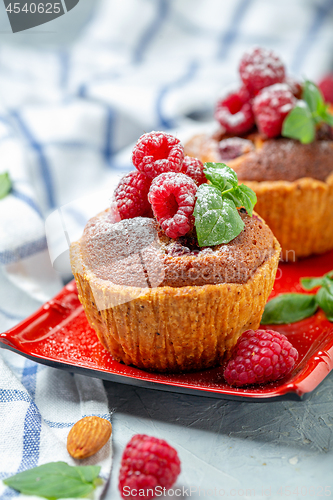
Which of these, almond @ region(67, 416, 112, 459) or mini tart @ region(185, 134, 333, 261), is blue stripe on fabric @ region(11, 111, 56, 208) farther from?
almond @ region(67, 416, 112, 459)

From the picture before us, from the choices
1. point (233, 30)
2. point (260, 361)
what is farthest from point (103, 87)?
point (260, 361)

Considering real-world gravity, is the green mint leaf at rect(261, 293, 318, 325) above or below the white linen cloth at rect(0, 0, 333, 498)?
below

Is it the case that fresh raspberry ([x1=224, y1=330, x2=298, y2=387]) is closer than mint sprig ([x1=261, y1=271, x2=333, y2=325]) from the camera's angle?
Yes

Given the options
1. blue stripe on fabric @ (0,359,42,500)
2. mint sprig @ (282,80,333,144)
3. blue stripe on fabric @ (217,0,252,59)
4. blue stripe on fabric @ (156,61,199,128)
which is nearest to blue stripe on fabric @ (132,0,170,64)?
blue stripe on fabric @ (156,61,199,128)

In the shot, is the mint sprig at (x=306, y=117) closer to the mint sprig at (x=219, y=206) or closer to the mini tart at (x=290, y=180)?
the mini tart at (x=290, y=180)

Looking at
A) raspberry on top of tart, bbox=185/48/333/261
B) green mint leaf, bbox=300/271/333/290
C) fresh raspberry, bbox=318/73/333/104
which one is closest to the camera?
green mint leaf, bbox=300/271/333/290

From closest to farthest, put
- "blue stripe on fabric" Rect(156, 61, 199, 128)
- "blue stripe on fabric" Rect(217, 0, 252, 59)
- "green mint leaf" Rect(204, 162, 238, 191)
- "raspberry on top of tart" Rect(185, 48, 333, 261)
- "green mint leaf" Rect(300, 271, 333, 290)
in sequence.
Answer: "green mint leaf" Rect(204, 162, 238, 191) < "green mint leaf" Rect(300, 271, 333, 290) < "raspberry on top of tart" Rect(185, 48, 333, 261) < "blue stripe on fabric" Rect(156, 61, 199, 128) < "blue stripe on fabric" Rect(217, 0, 252, 59)

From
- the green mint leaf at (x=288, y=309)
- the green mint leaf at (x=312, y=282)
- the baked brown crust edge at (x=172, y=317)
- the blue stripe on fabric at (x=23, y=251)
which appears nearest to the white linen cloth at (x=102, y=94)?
the blue stripe on fabric at (x=23, y=251)
